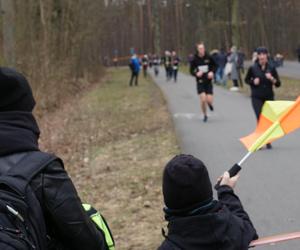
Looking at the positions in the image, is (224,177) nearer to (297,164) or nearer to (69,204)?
(69,204)

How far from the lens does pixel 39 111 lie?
1916 centimetres

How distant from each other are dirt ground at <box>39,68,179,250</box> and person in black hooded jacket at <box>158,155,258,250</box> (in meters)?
3.02

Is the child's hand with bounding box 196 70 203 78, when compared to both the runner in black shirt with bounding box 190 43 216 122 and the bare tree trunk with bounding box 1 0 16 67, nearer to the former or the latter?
the runner in black shirt with bounding box 190 43 216 122

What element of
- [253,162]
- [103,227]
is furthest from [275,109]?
[253,162]

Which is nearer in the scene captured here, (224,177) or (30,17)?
(224,177)

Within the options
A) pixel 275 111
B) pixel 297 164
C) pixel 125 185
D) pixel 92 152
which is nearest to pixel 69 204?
pixel 275 111

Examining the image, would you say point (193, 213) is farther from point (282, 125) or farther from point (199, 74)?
point (199, 74)

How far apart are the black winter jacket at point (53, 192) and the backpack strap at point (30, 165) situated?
20 millimetres

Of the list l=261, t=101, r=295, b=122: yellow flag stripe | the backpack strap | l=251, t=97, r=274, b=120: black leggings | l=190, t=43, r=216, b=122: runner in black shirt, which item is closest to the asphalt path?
l=251, t=97, r=274, b=120: black leggings

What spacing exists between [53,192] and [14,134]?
0.34 metres

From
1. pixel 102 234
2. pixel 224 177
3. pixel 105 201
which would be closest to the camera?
pixel 102 234

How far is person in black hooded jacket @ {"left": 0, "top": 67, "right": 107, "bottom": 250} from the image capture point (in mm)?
2705

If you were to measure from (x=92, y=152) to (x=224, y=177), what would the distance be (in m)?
9.42

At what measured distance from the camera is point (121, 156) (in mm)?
11773
